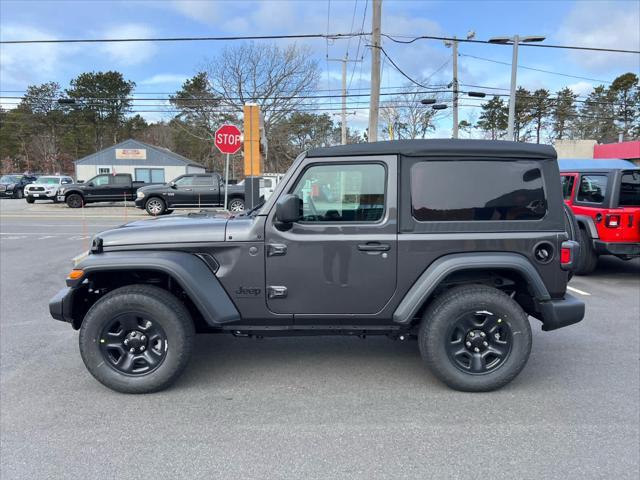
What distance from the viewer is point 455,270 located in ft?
10.9

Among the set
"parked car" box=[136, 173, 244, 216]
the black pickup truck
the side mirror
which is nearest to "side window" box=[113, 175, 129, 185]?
the black pickup truck

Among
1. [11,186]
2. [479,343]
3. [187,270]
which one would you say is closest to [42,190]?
[11,186]

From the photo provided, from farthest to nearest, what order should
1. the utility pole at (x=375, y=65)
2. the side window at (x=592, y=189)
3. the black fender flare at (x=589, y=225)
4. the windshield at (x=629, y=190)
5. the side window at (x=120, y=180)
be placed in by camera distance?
1. the side window at (x=120, y=180)
2. the utility pole at (x=375, y=65)
3. the side window at (x=592, y=189)
4. the black fender flare at (x=589, y=225)
5. the windshield at (x=629, y=190)

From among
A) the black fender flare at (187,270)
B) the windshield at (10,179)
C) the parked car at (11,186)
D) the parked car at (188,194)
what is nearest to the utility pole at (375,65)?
the parked car at (188,194)

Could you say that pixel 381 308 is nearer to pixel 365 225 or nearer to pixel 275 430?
pixel 365 225

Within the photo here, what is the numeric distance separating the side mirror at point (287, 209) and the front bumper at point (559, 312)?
2032mm

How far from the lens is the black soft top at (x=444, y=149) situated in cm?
341

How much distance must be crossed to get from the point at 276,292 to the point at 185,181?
1786cm

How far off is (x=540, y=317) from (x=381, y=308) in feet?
4.44

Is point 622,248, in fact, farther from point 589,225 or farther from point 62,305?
point 62,305

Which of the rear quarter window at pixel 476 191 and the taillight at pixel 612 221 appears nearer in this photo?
the rear quarter window at pixel 476 191

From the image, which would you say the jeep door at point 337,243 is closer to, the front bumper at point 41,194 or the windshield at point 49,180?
the front bumper at point 41,194

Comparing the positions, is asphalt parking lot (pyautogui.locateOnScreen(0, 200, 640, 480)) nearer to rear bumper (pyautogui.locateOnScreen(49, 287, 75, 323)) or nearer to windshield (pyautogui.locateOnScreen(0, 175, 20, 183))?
rear bumper (pyautogui.locateOnScreen(49, 287, 75, 323))

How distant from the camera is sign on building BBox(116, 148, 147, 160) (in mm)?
39719
